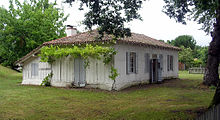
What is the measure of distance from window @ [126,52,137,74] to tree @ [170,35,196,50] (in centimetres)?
4693

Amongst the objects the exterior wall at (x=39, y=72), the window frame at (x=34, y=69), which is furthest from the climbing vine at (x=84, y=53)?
the window frame at (x=34, y=69)

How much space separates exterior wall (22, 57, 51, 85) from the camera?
51.9 feet

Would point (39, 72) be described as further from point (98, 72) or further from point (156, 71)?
point (156, 71)

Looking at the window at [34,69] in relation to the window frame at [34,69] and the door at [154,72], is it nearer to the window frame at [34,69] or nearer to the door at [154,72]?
the window frame at [34,69]

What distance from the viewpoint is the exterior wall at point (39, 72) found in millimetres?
15820

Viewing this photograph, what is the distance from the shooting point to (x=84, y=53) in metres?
13.4

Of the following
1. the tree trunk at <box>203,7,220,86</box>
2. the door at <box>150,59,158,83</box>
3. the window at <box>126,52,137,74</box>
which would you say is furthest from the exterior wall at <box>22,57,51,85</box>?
the tree trunk at <box>203,7,220,86</box>

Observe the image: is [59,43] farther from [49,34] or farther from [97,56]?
[49,34]

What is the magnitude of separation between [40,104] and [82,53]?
192 inches

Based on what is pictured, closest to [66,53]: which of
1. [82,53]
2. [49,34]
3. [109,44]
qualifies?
[82,53]

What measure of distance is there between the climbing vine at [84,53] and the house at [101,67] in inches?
14.1

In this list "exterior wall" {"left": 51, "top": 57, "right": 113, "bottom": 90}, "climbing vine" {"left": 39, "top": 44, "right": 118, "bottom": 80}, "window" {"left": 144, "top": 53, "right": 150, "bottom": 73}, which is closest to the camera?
"climbing vine" {"left": 39, "top": 44, "right": 118, "bottom": 80}

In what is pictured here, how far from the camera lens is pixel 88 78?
13945 mm

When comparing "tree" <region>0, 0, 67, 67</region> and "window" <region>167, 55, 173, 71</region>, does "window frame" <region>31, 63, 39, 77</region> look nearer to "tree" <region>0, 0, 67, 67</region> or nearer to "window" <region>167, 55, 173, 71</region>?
"tree" <region>0, 0, 67, 67</region>
